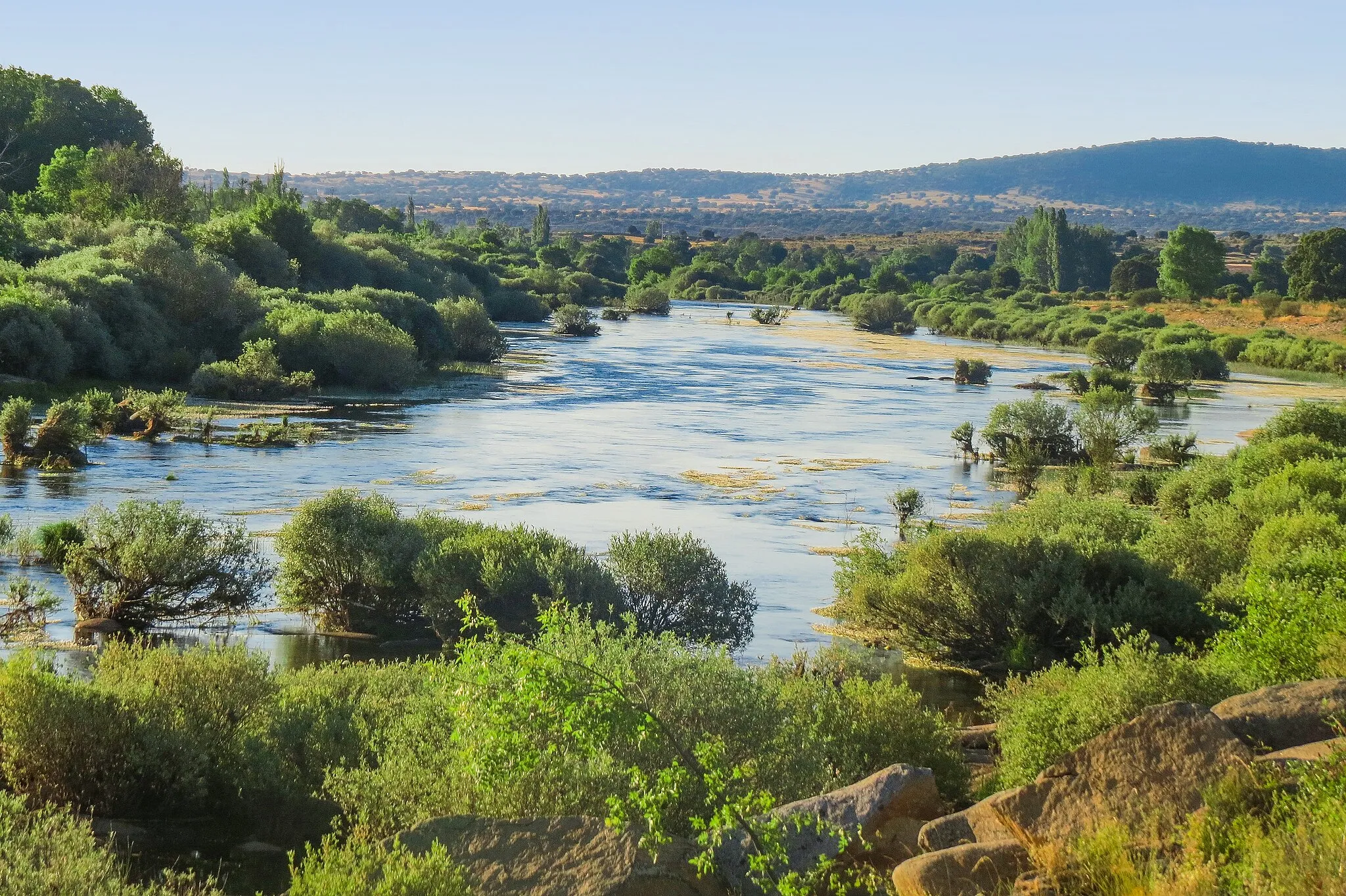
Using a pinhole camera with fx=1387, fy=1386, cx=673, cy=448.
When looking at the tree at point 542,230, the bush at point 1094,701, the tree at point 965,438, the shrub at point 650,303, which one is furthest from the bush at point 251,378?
the tree at point 542,230

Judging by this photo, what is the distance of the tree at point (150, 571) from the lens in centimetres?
1641

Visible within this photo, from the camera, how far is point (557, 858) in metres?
6.98

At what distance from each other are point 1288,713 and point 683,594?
9412 mm

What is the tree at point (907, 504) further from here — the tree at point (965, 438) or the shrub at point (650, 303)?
the shrub at point (650, 303)

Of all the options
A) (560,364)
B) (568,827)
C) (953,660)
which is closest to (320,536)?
(953,660)

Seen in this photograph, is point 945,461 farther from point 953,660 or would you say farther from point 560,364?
point 560,364

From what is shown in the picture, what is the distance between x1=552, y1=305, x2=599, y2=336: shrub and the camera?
74.6m

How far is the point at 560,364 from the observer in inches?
2242

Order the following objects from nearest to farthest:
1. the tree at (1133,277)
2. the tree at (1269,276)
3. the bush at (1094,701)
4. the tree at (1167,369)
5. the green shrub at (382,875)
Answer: the green shrub at (382,875)
the bush at (1094,701)
the tree at (1167,369)
the tree at (1269,276)
the tree at (1133,277)

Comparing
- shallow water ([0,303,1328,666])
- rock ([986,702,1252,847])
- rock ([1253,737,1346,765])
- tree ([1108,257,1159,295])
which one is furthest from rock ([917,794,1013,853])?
tree ([1108,257,1159,295])

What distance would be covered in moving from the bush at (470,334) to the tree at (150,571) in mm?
39925

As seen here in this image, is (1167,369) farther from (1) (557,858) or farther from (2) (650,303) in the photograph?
(2) (650,303)

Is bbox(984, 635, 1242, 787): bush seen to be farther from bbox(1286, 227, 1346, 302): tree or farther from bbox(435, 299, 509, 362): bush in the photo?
bbox(1286, 227, 1346, 302): tree

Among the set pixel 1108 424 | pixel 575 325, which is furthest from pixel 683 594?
pixel 575 325
